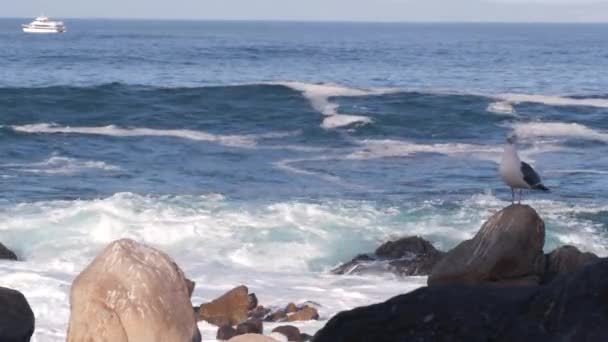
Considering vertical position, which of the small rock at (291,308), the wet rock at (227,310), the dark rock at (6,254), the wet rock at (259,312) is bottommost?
the dark rock at (6,254)

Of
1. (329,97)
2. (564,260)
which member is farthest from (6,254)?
(329,97)

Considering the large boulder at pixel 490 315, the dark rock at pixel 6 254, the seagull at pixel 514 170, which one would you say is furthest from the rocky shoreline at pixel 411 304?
the dark rock at pixel 6 254

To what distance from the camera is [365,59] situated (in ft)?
213

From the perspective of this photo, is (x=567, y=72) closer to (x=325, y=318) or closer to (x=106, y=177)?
(x=106, y=177)

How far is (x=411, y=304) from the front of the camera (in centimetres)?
667

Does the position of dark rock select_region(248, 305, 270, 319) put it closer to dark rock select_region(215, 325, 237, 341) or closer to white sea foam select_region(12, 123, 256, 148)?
dark rock select_region(215, 325, 237, 341)

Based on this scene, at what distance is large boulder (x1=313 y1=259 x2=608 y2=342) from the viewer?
613cm

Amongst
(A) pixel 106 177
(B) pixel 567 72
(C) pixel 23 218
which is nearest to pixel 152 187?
(A) pixel 106 177

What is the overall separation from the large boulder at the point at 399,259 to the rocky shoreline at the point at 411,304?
0.31 feet

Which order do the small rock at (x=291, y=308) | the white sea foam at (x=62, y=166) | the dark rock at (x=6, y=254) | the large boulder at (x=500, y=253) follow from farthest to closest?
1. the white sea foam at (x=62, y=166)
2. the dark rock at (x=6, y=254)
3. the small rock at (x=291, y=308)
4. the large boulder at (x=500, y=253)

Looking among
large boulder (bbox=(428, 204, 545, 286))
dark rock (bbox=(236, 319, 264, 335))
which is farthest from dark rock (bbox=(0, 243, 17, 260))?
large boulder (bbox=(428, 204, 545, 286))

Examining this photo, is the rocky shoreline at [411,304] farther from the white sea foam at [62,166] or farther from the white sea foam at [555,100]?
the white sea foam at [555,100]

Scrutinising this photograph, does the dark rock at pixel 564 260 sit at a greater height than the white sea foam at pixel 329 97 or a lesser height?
greater

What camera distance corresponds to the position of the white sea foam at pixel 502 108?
1458 inches
